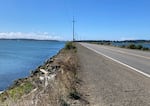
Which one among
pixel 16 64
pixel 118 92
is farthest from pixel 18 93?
pixel 16 64

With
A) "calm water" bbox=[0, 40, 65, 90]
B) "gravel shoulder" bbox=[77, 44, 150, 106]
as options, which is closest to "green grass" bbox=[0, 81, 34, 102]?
"gravel shoulder" bbox=[77, 44, 150, 106]

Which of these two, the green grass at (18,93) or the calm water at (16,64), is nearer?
the green grass at (18,93)

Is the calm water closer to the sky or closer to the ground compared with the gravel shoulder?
closer to the ground

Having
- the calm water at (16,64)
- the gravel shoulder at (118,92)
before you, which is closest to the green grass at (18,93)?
the gravel shoulder at (118,92)

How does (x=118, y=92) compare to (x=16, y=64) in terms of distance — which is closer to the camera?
(x=118, y=92)

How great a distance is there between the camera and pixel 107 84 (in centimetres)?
1072

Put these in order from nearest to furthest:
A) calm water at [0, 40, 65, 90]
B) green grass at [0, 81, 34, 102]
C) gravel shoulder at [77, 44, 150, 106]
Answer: gravel shoulder at [77, 44, 150, 106]
green grass at [0, 81, 34, 102]
calm water at [0, 40, 65, 90]

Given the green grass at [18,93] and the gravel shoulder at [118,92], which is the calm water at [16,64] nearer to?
the green grass at [18,93]

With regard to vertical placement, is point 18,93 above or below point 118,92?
below

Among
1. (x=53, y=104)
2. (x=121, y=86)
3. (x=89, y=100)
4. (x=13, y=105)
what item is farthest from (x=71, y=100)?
(x=121, y=86)

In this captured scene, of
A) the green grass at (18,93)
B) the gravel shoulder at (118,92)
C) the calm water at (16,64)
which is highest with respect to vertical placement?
the gravel shoulder at (118,92)

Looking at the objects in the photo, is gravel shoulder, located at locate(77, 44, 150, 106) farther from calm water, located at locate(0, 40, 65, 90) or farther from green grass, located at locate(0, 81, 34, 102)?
calm water, located at locate(0, 40, 65, 90)

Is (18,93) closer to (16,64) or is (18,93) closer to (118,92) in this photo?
(118,92)

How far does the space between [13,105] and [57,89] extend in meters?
1.73
